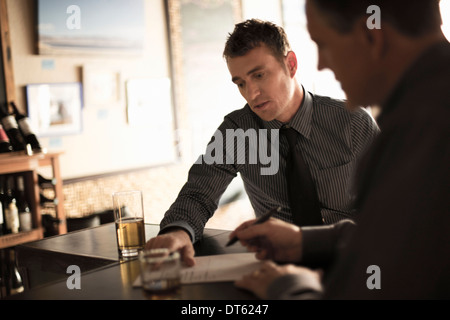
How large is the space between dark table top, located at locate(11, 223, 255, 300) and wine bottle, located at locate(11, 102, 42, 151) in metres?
1.82

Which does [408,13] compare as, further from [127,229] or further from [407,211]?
[127,229]

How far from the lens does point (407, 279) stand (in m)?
0.82

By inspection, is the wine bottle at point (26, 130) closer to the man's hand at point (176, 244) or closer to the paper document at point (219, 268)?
the man's hand at point (176, 244)

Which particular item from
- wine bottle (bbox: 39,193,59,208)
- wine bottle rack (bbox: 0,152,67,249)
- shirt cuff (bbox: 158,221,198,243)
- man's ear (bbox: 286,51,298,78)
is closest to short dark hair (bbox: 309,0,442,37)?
shirt cuff (bbox: 158,221,198,243)

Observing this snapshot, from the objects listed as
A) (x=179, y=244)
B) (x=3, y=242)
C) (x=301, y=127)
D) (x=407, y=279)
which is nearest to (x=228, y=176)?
(x=301, y=127)

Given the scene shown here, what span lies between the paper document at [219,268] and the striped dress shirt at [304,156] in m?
0.55

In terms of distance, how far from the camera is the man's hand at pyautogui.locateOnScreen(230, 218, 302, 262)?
53.3 inches

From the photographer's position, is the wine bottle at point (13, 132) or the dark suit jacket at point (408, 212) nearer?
the dark suit jacket at point (408, 212)

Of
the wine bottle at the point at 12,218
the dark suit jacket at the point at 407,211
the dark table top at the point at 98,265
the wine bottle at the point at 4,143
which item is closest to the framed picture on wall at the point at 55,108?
the wine bottle at the point at 4,143

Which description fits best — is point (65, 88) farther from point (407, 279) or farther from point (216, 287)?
point (407, 279)

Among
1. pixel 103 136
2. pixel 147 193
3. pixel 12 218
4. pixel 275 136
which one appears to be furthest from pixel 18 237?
pixel 275 136

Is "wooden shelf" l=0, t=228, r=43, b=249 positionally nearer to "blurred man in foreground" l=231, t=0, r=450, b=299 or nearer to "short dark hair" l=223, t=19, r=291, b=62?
"short dark hair" l=223, t=19, r=291, b=62

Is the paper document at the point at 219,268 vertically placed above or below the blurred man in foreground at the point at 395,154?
below

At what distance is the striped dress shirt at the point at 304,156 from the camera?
82.5 inches
